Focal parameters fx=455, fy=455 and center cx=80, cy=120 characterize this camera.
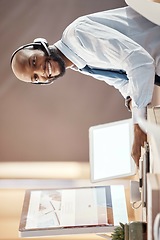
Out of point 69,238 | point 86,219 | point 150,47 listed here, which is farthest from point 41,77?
point 69,238

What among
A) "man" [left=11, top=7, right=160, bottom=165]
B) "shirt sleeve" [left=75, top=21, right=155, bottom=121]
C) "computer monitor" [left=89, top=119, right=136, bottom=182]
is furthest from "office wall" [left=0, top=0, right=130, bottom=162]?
"shirt sleeve" [left=75, top=21, right=155, bottom=121]

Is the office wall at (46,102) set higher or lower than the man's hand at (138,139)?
higher

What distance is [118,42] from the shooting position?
4.30 feet

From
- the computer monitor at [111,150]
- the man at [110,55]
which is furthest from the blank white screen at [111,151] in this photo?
the man at [110,55]

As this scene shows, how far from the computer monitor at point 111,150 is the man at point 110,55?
0.72 metres

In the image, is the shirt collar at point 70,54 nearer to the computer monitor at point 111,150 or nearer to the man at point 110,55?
the man at point 110,55

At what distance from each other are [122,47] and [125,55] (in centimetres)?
2

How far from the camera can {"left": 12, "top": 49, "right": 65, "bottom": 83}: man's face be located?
1494mm

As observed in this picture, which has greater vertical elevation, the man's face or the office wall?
the office wall

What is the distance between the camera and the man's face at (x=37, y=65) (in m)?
1.49

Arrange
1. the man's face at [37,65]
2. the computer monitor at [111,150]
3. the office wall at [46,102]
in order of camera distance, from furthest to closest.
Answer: the office wall at [46,102] < the computer monitor at [111,150] < the man's face at [37,65]

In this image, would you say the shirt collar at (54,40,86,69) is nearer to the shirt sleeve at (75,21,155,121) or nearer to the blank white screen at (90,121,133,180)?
the shirt sleeve at (75,21,155,121)

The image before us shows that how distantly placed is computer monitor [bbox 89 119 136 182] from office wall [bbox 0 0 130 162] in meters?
0.54

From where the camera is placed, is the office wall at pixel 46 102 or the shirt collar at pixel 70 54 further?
the office wall at pixel 46 102
